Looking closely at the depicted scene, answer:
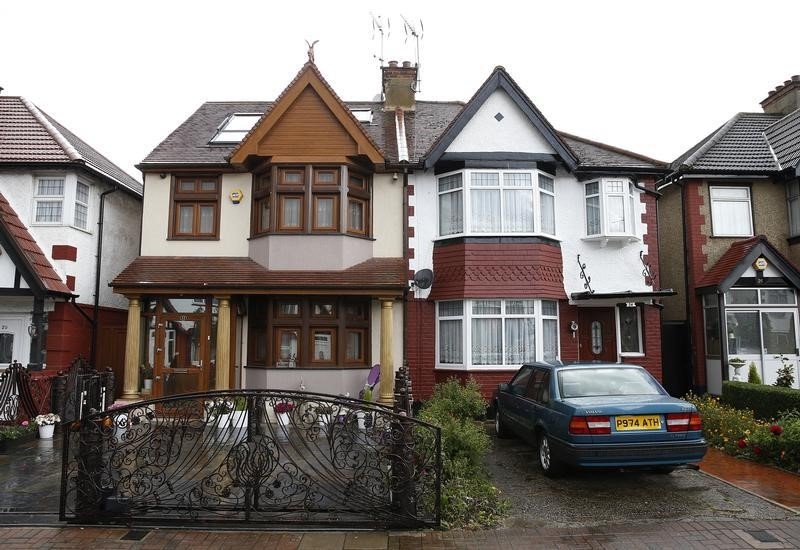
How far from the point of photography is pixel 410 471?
19.2ft

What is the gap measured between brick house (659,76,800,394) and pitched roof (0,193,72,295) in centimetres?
1518

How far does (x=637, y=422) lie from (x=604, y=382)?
1.08 meters

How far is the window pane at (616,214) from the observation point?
13.8 metres

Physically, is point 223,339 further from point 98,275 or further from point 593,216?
point 593,216

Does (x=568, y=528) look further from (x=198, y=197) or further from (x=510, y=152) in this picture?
(x=198, y=197)

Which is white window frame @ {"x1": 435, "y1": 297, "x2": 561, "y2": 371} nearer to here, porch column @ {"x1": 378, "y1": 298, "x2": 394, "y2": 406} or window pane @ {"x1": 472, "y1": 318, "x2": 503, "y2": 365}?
window pane @ {"x1": 472, "y1": 318, "x2": 503, "y2": 365}

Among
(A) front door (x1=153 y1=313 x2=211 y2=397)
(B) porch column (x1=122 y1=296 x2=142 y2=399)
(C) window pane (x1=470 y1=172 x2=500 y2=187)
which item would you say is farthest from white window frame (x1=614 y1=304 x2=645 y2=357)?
(B) porch column (x1=122 y1=296 x2=142 y2=399)

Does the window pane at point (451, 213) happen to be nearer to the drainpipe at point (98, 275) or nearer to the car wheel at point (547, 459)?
the car wheel at point (547, 459)

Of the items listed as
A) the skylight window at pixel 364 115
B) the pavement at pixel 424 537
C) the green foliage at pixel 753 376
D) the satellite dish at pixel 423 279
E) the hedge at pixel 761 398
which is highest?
the skylight window at pixel 364 115

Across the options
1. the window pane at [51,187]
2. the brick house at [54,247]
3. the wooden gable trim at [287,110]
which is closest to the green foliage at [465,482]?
the wooden gable trim at [287,110]

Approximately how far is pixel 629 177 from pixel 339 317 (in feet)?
26.0

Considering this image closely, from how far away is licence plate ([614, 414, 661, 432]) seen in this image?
671 cm

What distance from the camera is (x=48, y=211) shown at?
1338 cm

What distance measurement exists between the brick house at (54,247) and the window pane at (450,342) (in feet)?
27.6
